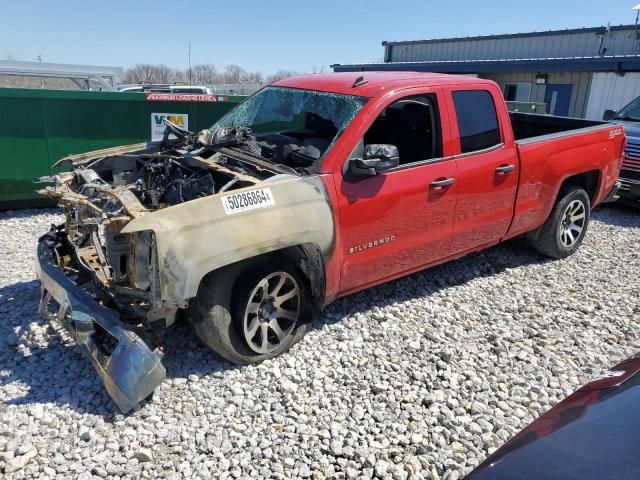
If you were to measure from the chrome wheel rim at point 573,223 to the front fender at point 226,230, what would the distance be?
134 inches

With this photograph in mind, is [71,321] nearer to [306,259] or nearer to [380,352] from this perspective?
[306,259]

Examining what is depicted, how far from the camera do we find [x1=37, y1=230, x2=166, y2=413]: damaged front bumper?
303cm

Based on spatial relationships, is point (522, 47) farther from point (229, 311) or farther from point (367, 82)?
point (229, 311)

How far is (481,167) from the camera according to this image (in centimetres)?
461

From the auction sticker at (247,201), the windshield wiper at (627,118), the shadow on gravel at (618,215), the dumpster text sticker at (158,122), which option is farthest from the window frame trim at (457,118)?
the windshield wiper at (627,118)

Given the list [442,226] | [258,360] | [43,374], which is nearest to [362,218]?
[442,226]

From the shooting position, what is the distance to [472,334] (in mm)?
4301

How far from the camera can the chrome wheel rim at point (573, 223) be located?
590cm

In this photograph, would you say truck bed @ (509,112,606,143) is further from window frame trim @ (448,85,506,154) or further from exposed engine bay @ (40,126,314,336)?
exposed engine bay @ (40,126,314,336)

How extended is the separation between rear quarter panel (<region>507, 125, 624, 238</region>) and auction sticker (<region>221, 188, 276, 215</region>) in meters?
2.70

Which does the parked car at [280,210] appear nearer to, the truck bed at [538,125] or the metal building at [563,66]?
the truck bed at [538,125]

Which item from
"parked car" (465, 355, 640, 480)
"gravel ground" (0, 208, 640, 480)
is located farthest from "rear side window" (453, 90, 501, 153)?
"parked car" (465, 355, 640, 480)

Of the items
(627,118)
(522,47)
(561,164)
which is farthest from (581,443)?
(522,47)

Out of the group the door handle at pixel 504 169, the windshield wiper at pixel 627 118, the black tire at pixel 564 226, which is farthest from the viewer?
the windshield wiper at pixel 627 118
